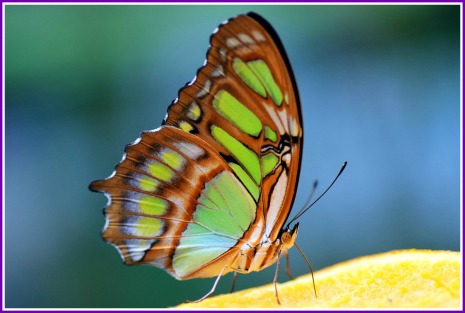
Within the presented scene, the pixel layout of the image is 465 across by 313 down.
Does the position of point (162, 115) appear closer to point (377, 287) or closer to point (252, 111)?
point (252, 111)

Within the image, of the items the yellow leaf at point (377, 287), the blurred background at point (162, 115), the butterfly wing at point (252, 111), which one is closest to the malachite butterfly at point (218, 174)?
the butterfly wing at point (252, 111)

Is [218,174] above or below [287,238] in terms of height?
above

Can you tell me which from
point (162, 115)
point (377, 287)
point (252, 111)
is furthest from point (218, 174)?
point (162, 115)

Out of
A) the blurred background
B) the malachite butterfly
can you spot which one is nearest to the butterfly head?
the malachite butterfly

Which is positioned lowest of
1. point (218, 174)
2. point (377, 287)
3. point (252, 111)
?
point (377, 287)

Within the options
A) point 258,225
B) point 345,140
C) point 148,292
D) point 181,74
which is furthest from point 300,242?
point 258,225

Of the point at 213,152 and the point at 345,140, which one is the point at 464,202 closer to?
the point at 213,152
